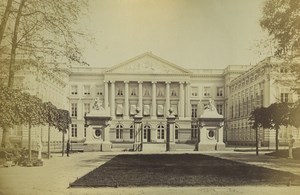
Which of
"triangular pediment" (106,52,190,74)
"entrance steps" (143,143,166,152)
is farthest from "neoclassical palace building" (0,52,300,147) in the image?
"entrance steps" (143,143,166,152)

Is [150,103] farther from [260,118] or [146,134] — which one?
[260,118]

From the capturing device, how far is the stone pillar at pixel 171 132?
1372 cm

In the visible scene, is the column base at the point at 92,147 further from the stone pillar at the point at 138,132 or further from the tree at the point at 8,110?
the tree at the point at 8,110

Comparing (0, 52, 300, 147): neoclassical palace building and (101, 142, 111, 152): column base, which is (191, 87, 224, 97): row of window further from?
(101, 142, 111, 152): column base

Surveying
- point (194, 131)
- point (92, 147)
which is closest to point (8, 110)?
point (92, 147)

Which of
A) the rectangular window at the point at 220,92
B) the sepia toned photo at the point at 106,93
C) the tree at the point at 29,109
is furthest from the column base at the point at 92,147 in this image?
the rectangular window at the point at 220,92

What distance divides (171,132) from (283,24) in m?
7.99

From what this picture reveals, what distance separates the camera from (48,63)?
22.1 feet

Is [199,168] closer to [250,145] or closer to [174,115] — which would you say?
[250,145]

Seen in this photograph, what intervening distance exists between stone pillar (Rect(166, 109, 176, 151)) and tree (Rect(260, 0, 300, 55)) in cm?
542

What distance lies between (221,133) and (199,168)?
603 cm

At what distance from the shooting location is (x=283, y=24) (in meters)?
7.74

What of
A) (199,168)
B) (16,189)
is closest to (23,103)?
(16,189)

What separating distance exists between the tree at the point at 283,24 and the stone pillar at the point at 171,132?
5419 mm
